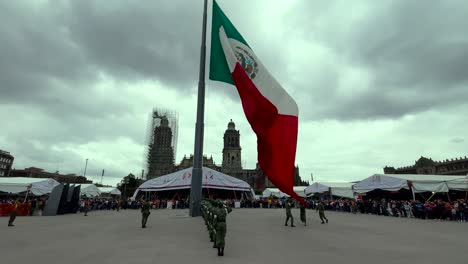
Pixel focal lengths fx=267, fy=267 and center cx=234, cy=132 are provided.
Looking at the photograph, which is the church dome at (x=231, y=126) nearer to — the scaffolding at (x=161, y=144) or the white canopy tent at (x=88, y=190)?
the scaffolding at (x=161, y=144)

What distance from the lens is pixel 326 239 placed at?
423 inches

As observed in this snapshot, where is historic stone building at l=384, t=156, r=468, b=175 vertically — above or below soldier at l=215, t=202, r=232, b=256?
above

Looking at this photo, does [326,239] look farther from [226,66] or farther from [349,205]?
[349,205]

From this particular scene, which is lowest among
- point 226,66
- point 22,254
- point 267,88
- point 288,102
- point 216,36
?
point 22,254

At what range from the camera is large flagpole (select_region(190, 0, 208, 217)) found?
18.2 metres

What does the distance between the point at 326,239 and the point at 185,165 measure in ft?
328

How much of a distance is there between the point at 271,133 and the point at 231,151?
104560 mm

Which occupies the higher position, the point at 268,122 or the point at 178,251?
the point at 268,122

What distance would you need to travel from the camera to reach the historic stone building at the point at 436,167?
92.6 metres

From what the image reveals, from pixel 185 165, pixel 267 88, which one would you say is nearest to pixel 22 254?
pixel 267 88

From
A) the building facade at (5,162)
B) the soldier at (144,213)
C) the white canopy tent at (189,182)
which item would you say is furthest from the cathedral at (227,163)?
the soldier at (144,213)

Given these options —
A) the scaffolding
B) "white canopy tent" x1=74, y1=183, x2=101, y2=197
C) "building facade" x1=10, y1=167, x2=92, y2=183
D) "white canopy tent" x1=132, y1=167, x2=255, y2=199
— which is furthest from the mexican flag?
"building facade" x1=10, y1=167, x2=92, y2=183

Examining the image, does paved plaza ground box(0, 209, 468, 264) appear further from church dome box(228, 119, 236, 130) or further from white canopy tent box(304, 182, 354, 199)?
church dome box(228, 119, 236, 130)

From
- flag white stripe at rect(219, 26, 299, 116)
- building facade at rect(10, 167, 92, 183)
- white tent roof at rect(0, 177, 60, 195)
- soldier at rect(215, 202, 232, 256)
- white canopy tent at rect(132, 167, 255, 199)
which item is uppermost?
building facade at rect(10, 167, 92, 183)
